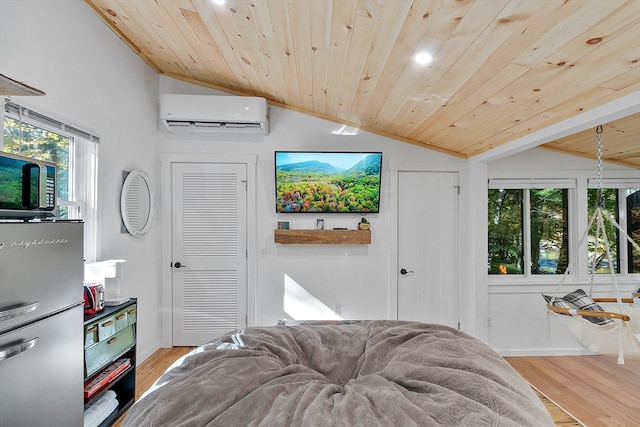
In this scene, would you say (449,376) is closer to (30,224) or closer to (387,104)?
(30,224)

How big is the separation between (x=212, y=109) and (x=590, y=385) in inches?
173

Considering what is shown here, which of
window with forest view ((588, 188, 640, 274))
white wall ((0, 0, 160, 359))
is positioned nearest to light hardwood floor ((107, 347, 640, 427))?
white wall ((0, 0, 160, 359))

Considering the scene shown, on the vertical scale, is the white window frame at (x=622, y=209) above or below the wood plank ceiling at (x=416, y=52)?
below

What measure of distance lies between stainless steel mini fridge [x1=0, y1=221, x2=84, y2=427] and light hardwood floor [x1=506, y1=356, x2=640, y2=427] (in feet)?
10.9

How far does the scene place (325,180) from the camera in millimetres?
3701

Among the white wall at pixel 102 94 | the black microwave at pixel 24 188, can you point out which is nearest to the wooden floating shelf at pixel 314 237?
the white wall at pixel 102 94

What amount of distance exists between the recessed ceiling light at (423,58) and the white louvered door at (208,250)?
91.8 inches

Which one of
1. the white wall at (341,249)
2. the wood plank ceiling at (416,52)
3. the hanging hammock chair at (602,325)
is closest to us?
the wood plank ceiling at (416,52)

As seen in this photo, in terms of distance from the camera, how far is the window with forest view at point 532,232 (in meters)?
3.94

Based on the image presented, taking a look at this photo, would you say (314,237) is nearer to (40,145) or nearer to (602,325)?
(40,145)

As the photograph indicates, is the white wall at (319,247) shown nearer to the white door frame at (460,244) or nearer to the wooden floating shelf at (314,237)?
the white door frame at (460,244)

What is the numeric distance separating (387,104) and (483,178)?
1628 mm

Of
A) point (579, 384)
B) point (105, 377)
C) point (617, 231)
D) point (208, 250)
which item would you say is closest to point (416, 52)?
point (105, 377)

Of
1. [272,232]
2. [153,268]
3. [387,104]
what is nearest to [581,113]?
[387,104]
